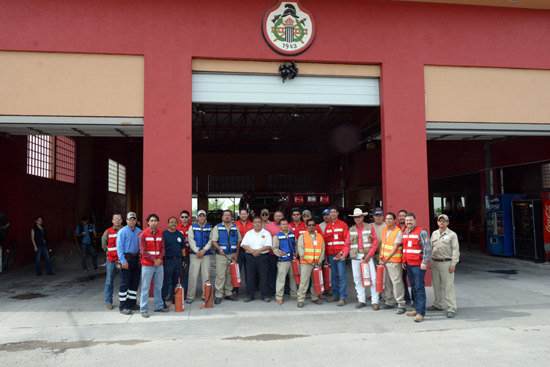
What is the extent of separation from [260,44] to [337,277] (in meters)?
5.63

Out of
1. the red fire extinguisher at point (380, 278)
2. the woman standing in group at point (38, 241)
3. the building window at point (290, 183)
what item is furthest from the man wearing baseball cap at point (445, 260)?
the building window at point (290, 183)

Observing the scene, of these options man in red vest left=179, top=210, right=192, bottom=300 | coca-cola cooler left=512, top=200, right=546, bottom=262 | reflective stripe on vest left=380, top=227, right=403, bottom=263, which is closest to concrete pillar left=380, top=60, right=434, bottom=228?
reflective stripe on vest left=380, top=227, right=403, bottom=263

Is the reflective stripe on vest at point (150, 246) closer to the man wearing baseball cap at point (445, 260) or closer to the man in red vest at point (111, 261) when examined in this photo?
→ the man in red vest at point (111, 261)

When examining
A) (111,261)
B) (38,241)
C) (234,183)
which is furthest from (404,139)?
(234,183)

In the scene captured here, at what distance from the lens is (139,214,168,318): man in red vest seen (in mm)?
7145

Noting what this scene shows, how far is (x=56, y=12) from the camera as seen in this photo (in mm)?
8625

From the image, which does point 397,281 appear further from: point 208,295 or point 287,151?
point 287,151

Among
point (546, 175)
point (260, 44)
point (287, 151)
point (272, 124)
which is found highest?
point (272, 124)

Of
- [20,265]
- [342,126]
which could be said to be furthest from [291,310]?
[342,126]

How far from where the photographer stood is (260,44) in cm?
921

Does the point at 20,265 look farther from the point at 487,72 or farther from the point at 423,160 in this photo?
the point at 487,72

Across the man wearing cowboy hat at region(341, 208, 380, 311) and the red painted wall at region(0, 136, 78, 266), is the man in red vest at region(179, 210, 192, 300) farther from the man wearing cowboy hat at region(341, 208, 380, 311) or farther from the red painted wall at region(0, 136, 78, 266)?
the red painted wall at region(0, 136, 78, 266)

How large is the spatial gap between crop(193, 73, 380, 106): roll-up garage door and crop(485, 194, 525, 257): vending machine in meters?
7.60

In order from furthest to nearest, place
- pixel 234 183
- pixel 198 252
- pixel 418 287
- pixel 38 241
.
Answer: pixel 234 183, pixel 38 241, pixel 198 252, pixel 418 287
